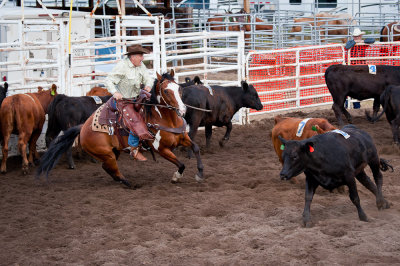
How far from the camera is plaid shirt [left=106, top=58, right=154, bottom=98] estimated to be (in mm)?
7641

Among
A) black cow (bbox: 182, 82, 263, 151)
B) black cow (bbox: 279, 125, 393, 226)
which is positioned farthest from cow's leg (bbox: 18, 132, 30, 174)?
black cow (bbox: 279, 125, 393, 226)

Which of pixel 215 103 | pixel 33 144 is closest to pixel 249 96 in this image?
pixel 215 103

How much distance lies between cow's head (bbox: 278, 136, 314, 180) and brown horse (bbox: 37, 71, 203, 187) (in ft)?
6.89

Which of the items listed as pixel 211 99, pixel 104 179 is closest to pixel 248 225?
pixel 104 179

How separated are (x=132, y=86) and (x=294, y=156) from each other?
121 inches

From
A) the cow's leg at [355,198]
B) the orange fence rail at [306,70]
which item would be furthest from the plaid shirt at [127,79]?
the orange fence rail at [306,70]

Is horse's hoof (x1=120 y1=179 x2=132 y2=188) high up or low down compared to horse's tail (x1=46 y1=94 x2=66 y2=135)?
down

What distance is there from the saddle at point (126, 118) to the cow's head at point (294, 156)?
8.30 ft

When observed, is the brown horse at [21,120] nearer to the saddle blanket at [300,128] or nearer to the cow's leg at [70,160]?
the cow's leg at [70,160]

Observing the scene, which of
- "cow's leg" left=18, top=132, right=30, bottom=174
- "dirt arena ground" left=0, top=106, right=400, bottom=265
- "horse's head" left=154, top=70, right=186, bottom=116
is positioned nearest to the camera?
"dirt arena ground" left=0, top=106, right=400, bottom=265

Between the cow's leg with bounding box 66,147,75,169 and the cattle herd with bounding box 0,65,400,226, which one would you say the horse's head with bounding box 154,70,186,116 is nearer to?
the cattle herd with bounding box 0,65,400,226

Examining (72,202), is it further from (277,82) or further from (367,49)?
(367,49)

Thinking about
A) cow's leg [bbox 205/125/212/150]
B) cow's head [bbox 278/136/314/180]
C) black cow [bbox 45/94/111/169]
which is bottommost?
cow's leg [bbox 205/125/212/150]

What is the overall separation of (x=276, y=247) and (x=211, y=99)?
5.32m
